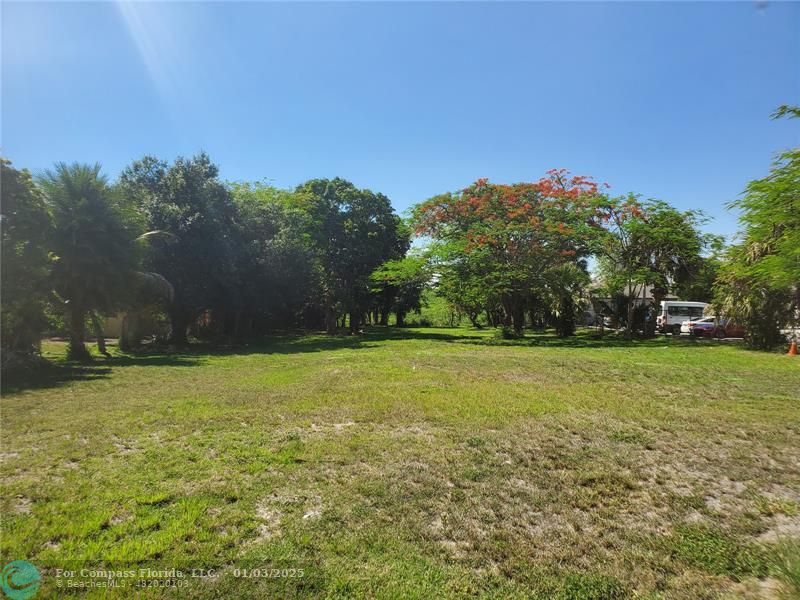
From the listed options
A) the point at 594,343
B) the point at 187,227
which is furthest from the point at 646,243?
the point at 187,227

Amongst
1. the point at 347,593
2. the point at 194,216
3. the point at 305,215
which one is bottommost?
the point at 347,593

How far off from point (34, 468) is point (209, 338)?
22.5m

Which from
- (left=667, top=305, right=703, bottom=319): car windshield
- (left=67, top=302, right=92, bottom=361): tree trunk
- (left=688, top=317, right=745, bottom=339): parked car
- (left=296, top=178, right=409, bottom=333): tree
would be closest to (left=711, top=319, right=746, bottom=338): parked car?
(left=688, top=317, right=745, bottom=339): parked car

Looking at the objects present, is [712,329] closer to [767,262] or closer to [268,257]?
[767,262]

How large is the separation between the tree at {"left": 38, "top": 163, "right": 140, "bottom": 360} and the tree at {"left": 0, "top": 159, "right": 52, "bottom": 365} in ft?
4.43

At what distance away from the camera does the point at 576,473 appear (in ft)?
13.4

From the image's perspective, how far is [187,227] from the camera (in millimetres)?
18359

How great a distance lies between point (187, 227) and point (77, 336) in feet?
20.5

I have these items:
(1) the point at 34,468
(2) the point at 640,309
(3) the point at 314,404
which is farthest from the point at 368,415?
(2) the point at 640,309

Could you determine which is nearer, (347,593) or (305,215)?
(347,593)

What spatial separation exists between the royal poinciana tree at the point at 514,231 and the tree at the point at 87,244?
14128mm

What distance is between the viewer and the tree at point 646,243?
71.3ft

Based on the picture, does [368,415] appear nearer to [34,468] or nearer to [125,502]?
[125,502]

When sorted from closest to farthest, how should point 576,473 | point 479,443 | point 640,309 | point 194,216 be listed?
point 576,473 < point 479,443 < point 194,216 < point 640,309
